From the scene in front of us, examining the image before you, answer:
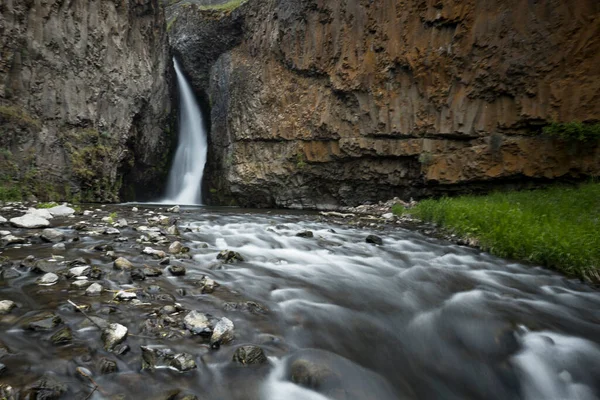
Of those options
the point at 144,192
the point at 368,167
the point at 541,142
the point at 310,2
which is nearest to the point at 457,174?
the point at 541,142

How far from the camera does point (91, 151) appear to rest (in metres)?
13.7

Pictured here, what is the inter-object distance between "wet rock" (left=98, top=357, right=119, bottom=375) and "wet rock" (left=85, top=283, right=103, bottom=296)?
3.27 ft

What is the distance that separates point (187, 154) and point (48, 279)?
19.6 meters

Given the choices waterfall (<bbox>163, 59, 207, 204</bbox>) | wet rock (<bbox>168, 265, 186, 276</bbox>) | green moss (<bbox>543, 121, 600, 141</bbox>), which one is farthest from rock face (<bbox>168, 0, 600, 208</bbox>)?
wet rock (<bbox>168, 265, 186, 276</bbox>)

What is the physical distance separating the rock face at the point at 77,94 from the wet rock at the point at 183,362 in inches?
515

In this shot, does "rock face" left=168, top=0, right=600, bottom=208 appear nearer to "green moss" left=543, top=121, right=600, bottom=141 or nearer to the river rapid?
"green moss" left=543, top=121, right=600, bottom=141

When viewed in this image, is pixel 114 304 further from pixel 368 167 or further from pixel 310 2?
pixel 310 2

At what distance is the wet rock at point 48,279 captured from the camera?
8.96 feet

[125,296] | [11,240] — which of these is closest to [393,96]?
[11,240]

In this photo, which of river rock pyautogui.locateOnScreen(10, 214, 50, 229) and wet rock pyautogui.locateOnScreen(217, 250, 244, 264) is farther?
river rock pyautogui.locateOnScreen(10, 214, 50, 229)

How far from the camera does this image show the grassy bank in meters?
4.26

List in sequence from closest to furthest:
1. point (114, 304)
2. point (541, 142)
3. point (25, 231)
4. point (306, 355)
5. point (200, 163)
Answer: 1. point (306, 355)
2. point (114, 304)
3. point (25, 231)
4. point (541, 142)
5. point (200, 163)

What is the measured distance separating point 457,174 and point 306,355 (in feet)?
39.4

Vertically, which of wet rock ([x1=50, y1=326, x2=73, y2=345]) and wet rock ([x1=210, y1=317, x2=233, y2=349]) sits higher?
wet rock ([x1=50, y1=326, x2=73, y2=345])
